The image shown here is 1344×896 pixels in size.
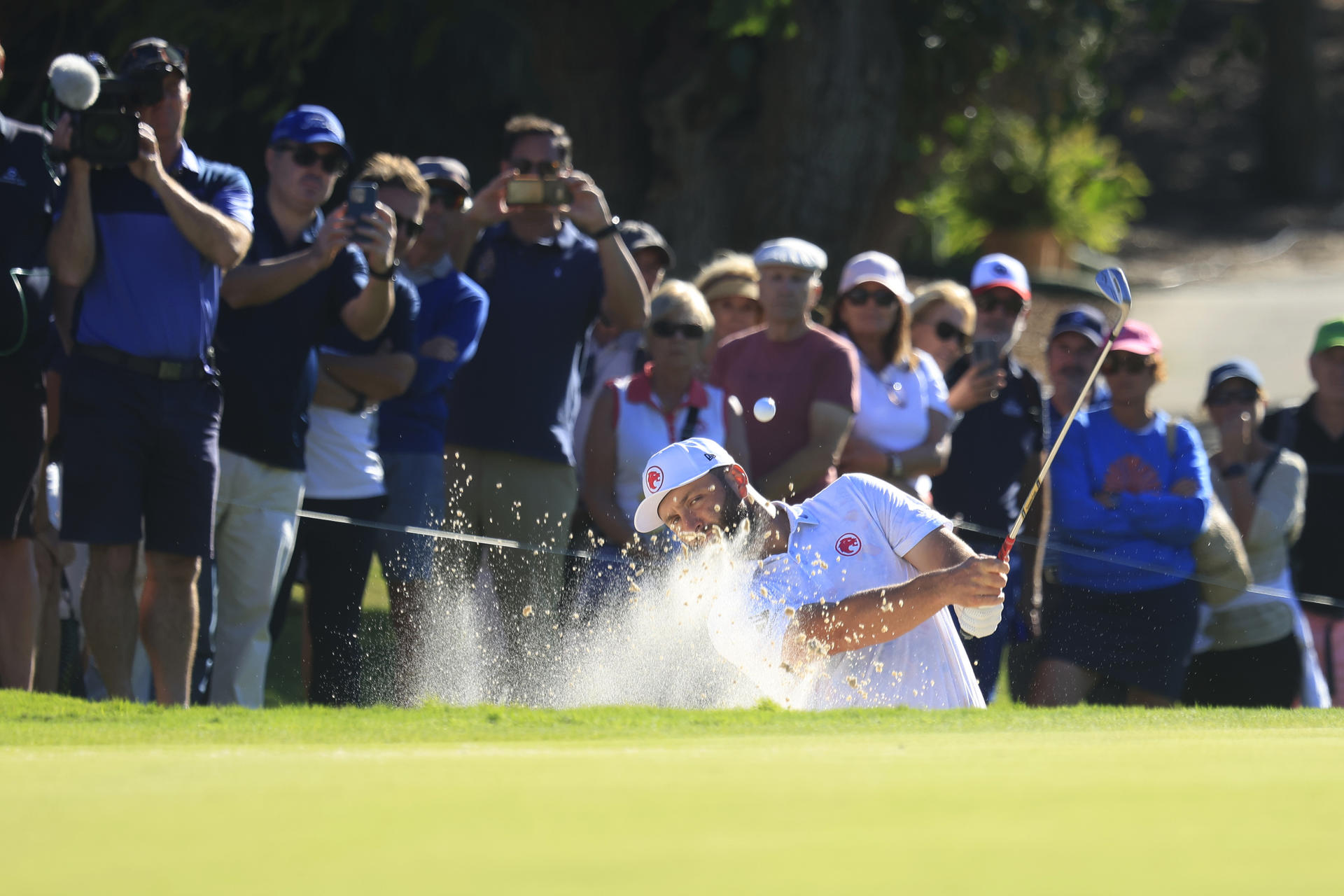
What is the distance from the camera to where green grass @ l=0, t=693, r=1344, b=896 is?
2.49 meters

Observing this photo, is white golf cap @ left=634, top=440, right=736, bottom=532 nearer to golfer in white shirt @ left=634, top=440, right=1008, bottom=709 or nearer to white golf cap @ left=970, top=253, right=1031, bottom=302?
golfer in white shirt @ left=634, top=440, right=1008, bottom=709

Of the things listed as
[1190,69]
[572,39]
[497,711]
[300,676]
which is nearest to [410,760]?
[497,711]

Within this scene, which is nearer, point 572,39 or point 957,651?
point 957,651

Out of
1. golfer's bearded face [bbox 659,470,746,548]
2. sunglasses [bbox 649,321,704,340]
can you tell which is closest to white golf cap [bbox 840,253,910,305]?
sunglasses [bbox 649,321,704,340]

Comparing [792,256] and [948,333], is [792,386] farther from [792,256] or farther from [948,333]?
[948,333]

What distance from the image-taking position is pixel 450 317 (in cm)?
685

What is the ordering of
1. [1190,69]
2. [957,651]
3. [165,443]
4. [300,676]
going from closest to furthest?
[957,651] < [165,443] < [300,676] < [1190,69]

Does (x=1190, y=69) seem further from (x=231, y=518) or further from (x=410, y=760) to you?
(x=410, y=760)

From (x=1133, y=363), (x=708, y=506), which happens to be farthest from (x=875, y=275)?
(x=708, y=506)

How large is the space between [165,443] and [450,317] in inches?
56.6

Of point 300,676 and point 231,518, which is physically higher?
point 231,518

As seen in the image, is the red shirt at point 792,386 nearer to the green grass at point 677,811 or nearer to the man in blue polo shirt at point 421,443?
the man in blue polo shirt at point 421,443

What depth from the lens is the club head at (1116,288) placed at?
233 inches

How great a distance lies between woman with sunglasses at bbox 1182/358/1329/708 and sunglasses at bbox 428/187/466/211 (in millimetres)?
3346
